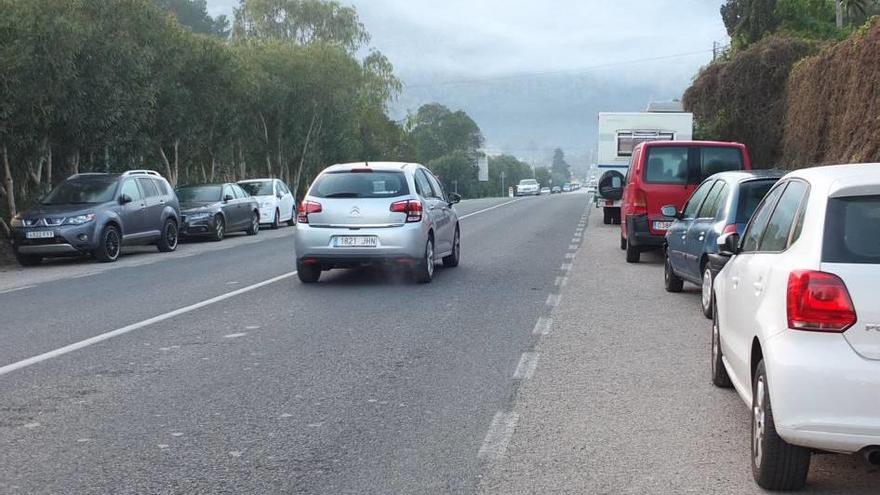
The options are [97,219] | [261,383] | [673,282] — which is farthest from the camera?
[97,219]

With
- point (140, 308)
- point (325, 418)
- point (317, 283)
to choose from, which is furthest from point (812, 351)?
point (317, 283)

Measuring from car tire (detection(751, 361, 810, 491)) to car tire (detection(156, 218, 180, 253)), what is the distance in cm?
1897

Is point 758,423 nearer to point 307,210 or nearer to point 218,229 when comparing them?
point 307,210

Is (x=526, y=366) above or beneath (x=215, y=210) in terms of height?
beneath

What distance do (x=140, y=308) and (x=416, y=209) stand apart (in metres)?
3.94

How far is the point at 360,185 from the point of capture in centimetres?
1391


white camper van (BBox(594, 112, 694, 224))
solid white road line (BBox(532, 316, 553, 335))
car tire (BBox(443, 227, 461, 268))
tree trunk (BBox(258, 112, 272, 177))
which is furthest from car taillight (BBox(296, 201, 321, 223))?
tree trunk (BBox(258, 112, 272, 177))


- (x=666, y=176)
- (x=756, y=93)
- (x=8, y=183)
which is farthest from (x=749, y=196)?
(x=756, y=93)

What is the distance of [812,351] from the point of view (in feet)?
14.8

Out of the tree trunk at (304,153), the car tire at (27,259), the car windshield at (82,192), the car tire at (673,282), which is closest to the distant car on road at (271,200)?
the car windshield at (82,192)

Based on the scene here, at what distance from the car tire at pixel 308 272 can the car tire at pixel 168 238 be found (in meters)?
9.16

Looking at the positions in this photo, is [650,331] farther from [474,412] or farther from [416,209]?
[416,209]

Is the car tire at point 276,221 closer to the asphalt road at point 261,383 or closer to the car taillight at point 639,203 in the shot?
the asphalt road at point 261,383

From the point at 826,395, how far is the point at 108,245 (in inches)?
685
